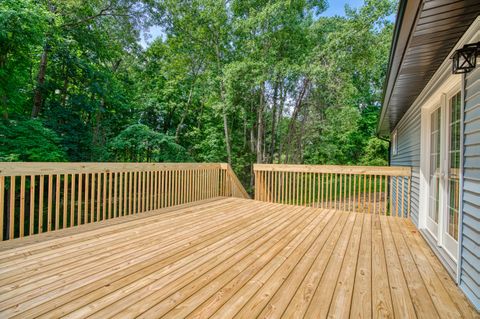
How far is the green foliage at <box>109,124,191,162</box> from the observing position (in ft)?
30.3

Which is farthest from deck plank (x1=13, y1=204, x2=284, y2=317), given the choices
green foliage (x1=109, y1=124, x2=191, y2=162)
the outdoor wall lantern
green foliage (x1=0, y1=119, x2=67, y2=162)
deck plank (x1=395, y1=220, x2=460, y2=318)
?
green foliage (x1=109, y1=124, x2=191, y2=162)

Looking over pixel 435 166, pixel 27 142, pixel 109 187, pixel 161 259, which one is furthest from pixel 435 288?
pixel 27 142

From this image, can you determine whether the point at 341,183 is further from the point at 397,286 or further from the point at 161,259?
the point at 161,259

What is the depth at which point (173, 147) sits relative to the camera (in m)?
9.96

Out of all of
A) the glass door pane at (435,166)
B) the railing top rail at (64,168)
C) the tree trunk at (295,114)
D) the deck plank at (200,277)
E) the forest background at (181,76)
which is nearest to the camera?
the deck plank at (200,277)

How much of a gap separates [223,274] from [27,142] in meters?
6.89

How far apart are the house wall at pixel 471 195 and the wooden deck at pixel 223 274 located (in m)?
0.15

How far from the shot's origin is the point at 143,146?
941cm

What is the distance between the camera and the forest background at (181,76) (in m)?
6.94

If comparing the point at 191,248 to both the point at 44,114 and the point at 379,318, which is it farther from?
the point at 44,114

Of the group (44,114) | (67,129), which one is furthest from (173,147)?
(44,114)

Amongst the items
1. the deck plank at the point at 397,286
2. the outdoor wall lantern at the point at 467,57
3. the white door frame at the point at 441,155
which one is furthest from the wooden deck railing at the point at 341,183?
the outdoor wall lantern at the point at 467,57

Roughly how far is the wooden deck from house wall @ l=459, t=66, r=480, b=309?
15cm

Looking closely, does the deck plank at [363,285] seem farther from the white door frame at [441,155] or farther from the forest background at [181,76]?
the forest background at [181,76]
